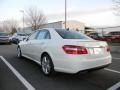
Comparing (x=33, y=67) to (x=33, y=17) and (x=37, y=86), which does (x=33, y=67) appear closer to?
(x=37, y=86)

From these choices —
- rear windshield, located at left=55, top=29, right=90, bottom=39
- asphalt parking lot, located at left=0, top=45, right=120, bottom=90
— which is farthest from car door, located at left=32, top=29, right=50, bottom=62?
asphalt parking lot, located at left=0, top=45, right=120, bottom=90

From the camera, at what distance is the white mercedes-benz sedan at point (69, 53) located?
6152 mm

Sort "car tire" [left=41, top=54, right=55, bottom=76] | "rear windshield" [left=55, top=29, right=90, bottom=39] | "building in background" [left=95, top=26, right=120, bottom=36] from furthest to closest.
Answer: "building in background" [left=95, top=26, right=120, bottom=36]
"rear windshield" [left=55, top=29, right=90, bottom=39]
"car tire" [left=41, top=54, right=55, bottom=76]

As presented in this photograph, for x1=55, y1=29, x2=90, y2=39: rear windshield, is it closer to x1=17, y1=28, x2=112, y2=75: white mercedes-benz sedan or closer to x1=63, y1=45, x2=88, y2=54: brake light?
x1=17, y1=28, x2=112, y2=75: white mercedes-benz sedan

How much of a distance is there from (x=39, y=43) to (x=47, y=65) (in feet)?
3.42

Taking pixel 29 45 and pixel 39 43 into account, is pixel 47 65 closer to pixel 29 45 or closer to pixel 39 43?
pixel 39 43

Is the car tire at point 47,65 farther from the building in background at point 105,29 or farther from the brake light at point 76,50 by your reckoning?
the building in background at point 105,29

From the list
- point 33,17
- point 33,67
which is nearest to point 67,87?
point 33,67

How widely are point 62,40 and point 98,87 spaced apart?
1726 millimetres

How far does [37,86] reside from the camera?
6.05 meters

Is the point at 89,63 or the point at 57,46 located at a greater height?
the point at 57,46

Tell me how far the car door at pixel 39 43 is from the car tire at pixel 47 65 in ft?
1.10

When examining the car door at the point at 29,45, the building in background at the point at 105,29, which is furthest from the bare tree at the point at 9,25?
the car door at the point at 29,45

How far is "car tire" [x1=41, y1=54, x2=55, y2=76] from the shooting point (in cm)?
697
